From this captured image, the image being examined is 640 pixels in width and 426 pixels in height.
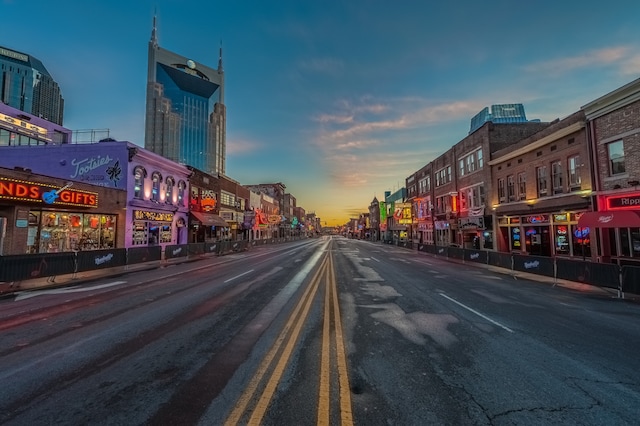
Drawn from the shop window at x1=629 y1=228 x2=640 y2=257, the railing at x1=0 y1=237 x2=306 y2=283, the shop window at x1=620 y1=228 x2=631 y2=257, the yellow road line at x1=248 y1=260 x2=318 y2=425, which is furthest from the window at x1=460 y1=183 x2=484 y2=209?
the yellow road line at x1=248 y1=260 x2=318 y2=425

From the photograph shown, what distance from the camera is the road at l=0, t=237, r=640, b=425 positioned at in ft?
12.5

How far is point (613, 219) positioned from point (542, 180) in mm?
9359

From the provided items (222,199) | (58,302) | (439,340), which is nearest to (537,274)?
(439,340)

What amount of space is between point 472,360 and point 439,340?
1.07m

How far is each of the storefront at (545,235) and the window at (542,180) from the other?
1738mm

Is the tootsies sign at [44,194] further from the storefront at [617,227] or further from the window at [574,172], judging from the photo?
the window at [574,172]

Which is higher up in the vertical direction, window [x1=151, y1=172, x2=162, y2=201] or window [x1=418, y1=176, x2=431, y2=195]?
window [x1=418, y1=176, x2=431, y2=195]

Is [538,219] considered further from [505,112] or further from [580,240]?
[505,112]

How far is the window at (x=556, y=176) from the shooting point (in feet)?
73.3

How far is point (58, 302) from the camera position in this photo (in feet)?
34.0

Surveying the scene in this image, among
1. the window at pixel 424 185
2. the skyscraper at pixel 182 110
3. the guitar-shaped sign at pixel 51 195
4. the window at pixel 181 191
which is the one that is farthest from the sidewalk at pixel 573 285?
the skyscraper at pixel 182 110

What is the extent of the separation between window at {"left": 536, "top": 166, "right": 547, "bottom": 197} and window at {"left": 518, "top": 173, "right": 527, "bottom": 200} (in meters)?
1.43

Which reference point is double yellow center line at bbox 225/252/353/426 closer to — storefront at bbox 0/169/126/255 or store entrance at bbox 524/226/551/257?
storefront at bbox 0/169/126/255

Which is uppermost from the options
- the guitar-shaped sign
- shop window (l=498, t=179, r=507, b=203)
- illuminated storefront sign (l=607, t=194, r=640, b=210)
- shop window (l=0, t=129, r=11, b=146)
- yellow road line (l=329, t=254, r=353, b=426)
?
shop window (l=0, t=129, r=11, b=146)
